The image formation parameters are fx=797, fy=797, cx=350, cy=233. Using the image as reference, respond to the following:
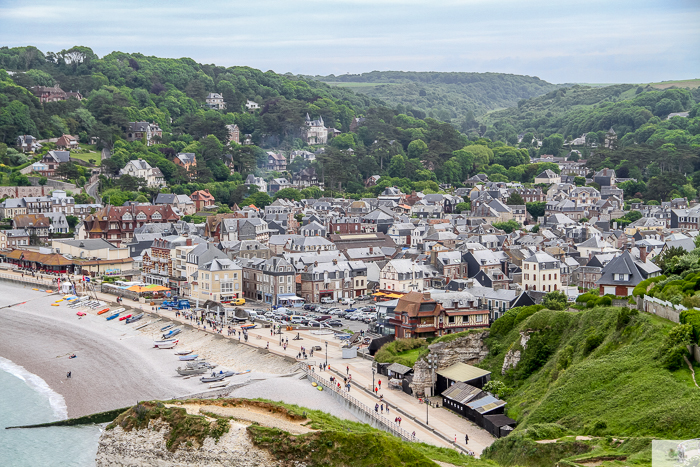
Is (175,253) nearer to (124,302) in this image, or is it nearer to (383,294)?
(124,302)

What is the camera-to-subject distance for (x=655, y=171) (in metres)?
120

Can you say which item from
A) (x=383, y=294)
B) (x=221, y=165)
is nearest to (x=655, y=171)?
(x=221, y=165)

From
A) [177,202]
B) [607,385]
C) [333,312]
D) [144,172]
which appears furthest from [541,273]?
[144,172]

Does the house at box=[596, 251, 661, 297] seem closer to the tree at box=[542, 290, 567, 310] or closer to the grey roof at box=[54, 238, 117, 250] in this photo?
the tree at box=[542, 290, 567, 310]

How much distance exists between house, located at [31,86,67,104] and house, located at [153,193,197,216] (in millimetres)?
36883

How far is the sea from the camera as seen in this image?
32.0m

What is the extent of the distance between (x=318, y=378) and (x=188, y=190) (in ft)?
221

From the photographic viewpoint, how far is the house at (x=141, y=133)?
116750mm

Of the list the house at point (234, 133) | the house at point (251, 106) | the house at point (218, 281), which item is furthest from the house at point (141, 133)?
the house at point (218, 281)

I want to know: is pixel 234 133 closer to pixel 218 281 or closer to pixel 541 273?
pixel 218 281

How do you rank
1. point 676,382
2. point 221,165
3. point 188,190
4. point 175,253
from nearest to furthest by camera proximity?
1. point 676,382
2. point 175,253
3. point 188,190
4. point 221,165

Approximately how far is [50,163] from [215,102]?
2013 inches

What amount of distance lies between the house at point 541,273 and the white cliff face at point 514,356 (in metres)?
25.6

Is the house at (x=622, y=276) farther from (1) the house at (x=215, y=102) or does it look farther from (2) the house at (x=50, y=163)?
(1) the house at (x=215, y=102)
